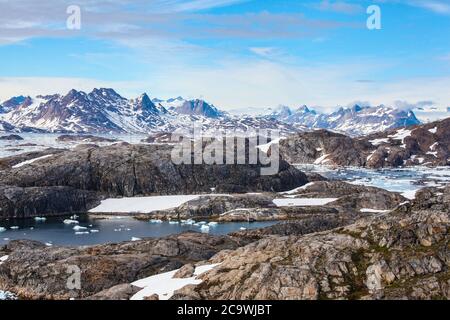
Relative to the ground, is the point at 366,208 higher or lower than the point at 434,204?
lower

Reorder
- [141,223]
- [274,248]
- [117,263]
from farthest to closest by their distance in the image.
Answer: [141,223] < [117,263] < [274,248]

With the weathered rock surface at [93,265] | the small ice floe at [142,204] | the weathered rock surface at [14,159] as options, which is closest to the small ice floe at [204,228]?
the small ice floe at [142,204]

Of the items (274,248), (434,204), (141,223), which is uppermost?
(434,204)

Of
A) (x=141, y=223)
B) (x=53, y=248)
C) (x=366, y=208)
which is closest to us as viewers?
(x=53, y=248)

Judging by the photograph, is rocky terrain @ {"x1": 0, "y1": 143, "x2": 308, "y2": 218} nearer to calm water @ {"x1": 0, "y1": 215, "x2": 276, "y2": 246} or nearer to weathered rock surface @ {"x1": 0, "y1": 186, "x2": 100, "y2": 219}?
weathered rock surface @ {"x1": 0, "y1": 186, "x2": 100, "y2": 219}

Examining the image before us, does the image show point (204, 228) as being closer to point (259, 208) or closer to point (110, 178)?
point (259, 208)

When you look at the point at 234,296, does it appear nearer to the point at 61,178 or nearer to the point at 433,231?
the point at 433,231

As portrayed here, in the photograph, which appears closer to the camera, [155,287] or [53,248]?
[155,287]

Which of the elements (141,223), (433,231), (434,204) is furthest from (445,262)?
(141,223)

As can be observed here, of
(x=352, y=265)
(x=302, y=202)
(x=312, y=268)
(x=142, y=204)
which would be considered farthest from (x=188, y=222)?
(x=352, y=265)
